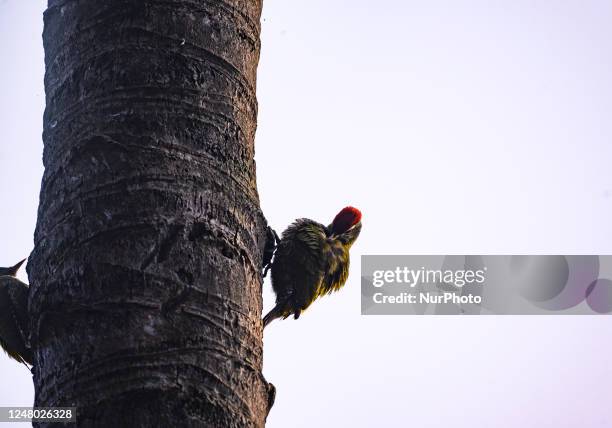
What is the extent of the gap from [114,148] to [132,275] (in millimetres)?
356

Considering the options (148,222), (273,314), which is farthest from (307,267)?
(148,222)

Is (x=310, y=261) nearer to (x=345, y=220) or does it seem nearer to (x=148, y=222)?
(x=345, y=220)

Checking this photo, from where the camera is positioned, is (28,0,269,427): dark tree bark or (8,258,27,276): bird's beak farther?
(8,258,27,276): bird's beak

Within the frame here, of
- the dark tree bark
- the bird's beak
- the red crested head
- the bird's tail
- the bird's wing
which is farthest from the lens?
the red crested head

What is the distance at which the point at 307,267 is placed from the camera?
15.9 ft

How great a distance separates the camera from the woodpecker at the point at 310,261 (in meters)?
4.55

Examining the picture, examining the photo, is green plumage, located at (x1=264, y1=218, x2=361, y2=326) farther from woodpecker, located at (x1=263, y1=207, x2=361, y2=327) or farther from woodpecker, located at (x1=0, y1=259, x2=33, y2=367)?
woodpecker, located at (x1=0, y1=259, x2=33, y2=367)

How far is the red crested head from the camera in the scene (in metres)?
5.46

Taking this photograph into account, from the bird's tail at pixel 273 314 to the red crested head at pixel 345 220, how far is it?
0.70 metres

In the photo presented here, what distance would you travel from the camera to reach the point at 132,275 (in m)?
2.00

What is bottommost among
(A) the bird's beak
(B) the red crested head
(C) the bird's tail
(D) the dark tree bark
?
(D) the dark tree bark

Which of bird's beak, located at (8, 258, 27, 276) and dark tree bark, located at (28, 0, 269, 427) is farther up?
bird's beak, located at (8, 258, 27, 276)

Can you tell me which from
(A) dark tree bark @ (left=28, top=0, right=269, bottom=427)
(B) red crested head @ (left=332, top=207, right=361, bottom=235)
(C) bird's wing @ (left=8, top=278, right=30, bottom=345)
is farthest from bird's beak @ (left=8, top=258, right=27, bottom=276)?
(A) dark tree bark @ (left=28, top=0, right=269, bottom=427)

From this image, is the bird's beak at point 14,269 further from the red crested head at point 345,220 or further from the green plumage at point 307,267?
the red crested head at point 345,220
